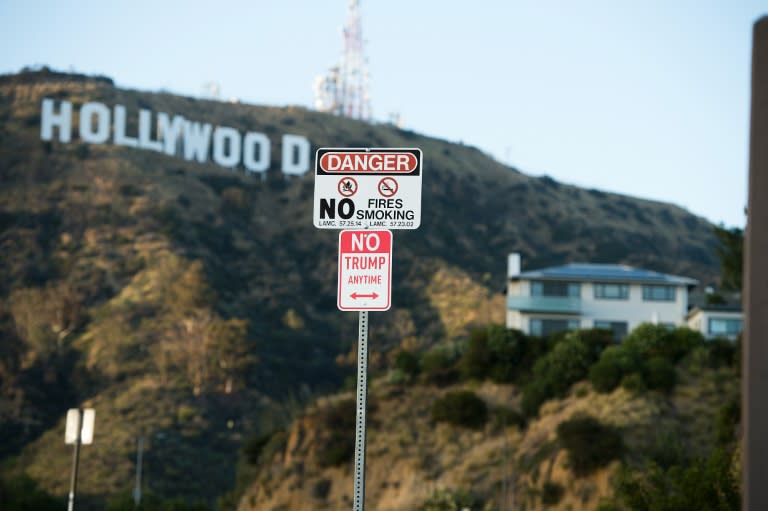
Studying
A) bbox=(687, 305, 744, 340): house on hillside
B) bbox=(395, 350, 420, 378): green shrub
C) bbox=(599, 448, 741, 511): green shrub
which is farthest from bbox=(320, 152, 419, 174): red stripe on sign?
bbox=(687, 305, 744, 340): house on hillside

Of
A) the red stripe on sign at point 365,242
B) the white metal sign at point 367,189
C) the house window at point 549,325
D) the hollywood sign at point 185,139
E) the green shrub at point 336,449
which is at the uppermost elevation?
the hollywood sign at point 185,139

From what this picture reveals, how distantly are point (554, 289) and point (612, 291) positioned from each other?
4190 millimetres

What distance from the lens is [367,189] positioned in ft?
30.7

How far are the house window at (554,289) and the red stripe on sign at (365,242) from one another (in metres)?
73.7

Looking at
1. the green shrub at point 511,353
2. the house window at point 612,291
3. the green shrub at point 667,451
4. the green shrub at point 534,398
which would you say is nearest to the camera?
the green shrub at point 667,451

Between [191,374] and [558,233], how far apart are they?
6039 cm

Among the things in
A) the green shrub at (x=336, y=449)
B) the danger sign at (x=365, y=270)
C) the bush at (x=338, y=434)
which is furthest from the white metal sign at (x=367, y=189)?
the green shrub at (x=336, y=449)

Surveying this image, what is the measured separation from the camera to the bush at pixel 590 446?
5438 cm

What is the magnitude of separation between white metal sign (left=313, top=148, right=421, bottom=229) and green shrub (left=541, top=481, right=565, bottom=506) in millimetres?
47153

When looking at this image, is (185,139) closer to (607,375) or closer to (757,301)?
(607,375)

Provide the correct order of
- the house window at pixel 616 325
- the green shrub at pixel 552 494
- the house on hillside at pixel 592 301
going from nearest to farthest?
the green shrub at pixel 552 494, the house on hillside at pixel 592 301, the house window at pixel 616 325

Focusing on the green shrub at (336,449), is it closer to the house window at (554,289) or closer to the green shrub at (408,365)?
the green shrub at (408,365)

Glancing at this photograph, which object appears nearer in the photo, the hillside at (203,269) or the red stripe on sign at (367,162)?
the red stripe on sign at (367,162)

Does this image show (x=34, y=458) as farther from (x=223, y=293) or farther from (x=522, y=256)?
(x=522, y=256)
